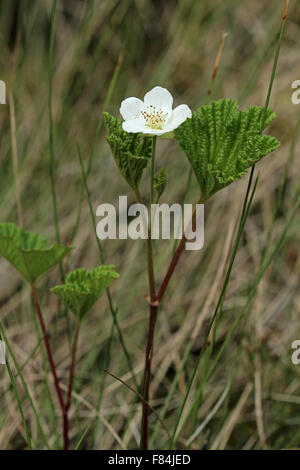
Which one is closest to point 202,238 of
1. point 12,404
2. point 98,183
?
point 98,183

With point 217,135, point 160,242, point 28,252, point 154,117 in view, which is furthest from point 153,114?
point 160,242

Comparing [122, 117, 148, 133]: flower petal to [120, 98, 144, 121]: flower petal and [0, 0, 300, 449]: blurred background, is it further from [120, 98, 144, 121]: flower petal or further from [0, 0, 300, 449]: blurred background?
[0, 0, 300, 449]: blurred background

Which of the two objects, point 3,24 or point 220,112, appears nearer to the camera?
point 220,112

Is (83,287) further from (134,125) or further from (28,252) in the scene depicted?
(134,125)

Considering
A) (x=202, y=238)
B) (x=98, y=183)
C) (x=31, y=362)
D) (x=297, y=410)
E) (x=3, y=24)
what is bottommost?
(x=297, y=410)

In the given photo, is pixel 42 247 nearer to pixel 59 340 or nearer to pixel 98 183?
pixel 59 340

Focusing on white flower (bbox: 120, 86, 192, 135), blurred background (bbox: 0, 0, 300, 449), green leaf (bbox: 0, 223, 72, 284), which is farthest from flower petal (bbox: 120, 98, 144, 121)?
blurred background (bbox: 0, 0, 300, 449)

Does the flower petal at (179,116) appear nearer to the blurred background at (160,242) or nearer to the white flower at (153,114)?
the white flower at (153,114)
